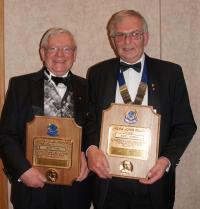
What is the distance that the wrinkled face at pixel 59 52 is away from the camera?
7.31 ft

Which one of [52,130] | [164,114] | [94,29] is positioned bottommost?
[52,130]

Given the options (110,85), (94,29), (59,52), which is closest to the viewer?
(59,52)

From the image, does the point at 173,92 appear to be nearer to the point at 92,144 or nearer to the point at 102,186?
the point at 92,144

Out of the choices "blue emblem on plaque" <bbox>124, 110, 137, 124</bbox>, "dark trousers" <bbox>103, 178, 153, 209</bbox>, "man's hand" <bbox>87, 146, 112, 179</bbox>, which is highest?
"blue emblem on plaque" <bbox>124, 110, 137, 124</bbox>

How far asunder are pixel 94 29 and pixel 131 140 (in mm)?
1302

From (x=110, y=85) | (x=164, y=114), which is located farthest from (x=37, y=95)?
(x=164, y=114)

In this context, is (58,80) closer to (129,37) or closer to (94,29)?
(129,37)

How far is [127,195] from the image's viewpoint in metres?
2.31

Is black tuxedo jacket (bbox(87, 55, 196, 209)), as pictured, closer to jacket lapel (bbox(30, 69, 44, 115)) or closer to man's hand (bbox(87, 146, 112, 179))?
man's hand (bbox(87, 146, 112, 179))

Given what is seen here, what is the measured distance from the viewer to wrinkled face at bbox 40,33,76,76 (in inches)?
87.7

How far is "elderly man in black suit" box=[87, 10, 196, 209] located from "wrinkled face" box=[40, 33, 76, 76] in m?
0.33

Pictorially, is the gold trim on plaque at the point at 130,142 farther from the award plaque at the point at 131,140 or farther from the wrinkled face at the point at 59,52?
the wrinkled face at the point at 59,52

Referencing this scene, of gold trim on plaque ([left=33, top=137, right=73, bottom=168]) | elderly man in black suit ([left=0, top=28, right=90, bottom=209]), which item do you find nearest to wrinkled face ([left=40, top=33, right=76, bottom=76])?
elderly man in black suit ([left=0, top=28, right=90, bottom=209])

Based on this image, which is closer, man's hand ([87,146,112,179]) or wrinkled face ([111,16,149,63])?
man's hand ([87,146,112,179])
